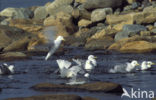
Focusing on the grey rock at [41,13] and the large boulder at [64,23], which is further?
the grey rock at [41,13]

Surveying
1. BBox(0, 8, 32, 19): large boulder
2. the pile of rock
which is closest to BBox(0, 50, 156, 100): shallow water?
the pile of rock

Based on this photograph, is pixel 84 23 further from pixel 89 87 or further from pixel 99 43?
pixel 89 87

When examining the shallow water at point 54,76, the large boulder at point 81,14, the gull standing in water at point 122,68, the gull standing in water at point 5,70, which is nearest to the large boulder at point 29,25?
the large boulder at point 81,14

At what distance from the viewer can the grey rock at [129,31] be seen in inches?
1179

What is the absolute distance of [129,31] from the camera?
30.4 m

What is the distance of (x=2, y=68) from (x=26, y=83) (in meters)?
2.83

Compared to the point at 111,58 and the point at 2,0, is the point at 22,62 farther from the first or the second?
the point at 2,0

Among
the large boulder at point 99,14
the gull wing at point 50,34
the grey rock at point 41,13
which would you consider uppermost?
the grey rock at point 41,13

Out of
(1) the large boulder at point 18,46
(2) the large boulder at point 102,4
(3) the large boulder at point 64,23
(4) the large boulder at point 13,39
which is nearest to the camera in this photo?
(1) the large boulder at point 18,46

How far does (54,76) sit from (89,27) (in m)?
17.4

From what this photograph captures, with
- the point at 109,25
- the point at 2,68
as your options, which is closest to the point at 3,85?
the point at 2,68

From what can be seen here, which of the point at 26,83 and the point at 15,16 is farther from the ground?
the point at 15,16

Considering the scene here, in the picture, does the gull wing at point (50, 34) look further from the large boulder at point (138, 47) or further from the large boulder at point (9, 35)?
the large boulder at point (9, 35)

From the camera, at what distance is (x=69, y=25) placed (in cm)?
3619
